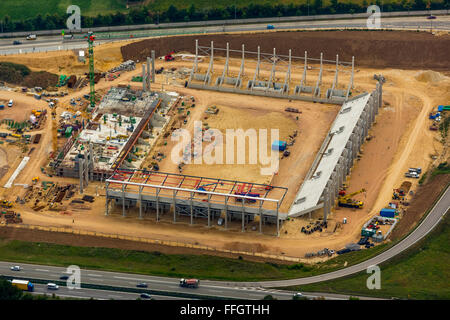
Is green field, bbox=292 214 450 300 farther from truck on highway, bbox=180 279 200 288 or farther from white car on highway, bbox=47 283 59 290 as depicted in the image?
white car on highway, bbox=47 283 59 290

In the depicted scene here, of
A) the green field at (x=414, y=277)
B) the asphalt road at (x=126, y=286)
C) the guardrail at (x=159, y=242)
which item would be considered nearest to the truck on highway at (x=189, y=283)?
the asphalt road at (x=126, y=286)

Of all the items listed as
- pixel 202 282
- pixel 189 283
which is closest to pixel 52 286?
pixel 189 283

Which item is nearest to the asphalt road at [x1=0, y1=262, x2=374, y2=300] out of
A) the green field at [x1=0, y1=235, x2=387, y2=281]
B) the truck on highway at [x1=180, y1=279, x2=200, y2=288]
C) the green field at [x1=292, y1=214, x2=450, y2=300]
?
the truck on highway at [x1=180, y1=279, x2=200, y2=288]

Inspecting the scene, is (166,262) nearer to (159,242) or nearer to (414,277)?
(159,242)

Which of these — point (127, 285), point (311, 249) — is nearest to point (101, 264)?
point (127, 285)

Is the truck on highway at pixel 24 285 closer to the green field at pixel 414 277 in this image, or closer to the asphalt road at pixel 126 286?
the asphalt road at pixel 126 286

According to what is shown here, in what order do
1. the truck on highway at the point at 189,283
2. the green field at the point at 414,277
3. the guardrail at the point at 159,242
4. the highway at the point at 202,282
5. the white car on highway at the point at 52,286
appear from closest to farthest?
1. the green field at the point at 414,277
2. the highway at the point at 202,282
3. the white car on highway at the point at 52,286
4. the truck on highway at the point at 189,283
5. the guardrail at the point at 159,242

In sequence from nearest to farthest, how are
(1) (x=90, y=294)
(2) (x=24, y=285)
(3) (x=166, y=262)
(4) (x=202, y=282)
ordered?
1. (1) (x=90, y=294)
2. (2) (x=24, y=285)
3. (4) (x=202, y=282)
4. (3) (x=166, y=262)

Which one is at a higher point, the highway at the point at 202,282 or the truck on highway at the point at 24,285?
the truck on highway at the point at 24,285
